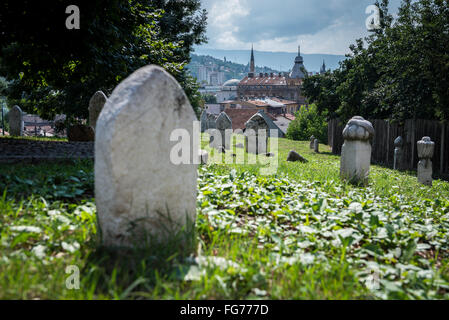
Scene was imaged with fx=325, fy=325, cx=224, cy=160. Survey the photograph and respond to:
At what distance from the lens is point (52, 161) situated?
620 centimetres

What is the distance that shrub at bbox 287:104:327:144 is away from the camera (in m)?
38.2

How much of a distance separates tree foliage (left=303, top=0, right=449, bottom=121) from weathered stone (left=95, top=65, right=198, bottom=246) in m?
13.6

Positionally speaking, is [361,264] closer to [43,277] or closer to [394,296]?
[394,296]

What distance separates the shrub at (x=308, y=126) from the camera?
38.2 meters

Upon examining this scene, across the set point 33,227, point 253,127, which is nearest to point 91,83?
point 253,127

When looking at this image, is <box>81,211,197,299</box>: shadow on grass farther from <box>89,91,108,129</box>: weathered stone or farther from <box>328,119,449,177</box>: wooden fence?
<box>328,119,449,177</box>: wooden fence

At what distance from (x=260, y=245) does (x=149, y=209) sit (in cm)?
119

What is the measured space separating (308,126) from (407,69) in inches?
1008

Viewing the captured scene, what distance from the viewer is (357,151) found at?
299 inches

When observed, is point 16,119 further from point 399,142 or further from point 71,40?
point 399,142

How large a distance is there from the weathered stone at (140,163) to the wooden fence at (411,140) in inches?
595

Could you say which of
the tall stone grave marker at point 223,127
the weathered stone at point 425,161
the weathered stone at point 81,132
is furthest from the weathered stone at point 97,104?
the weathered stone at point 425,161

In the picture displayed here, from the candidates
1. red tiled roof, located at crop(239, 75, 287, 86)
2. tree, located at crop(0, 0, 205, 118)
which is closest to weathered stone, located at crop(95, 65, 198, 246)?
tree, located at crop(0, 0, 205, 118)

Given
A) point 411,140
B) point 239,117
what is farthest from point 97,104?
point 239,117
